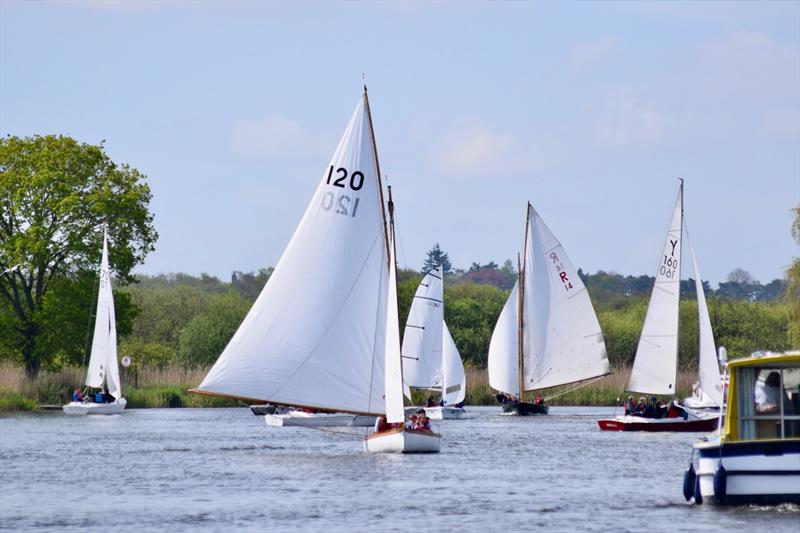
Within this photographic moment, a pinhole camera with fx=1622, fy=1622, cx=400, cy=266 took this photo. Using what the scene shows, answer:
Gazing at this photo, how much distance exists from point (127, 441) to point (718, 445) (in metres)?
32.7

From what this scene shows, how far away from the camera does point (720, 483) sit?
3447cm

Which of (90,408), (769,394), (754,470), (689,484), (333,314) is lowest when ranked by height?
(689,484)

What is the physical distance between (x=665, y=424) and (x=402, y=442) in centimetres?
2066

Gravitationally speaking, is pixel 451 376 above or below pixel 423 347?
below

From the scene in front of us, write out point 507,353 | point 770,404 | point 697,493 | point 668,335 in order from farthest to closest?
point 507,353
point 668,335
point 697,493
point 770,404

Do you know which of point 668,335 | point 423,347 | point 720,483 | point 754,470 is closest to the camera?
point 754,470

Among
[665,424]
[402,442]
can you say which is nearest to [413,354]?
[665,424]

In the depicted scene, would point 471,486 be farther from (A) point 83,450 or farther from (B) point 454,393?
(B) point 454,393

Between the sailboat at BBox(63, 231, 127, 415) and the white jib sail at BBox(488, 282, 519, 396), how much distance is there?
21823 mm

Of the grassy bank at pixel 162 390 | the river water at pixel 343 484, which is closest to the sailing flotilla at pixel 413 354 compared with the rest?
the river water at pixel 343 484

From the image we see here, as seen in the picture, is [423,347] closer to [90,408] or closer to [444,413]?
[444,413]

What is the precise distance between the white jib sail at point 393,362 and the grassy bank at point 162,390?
133 ft

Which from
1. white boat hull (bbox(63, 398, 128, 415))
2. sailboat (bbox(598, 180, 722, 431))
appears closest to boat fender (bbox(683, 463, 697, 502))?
sailboat (bbox(598, 180, 722, 431))

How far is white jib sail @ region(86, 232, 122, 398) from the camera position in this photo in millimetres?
89125
